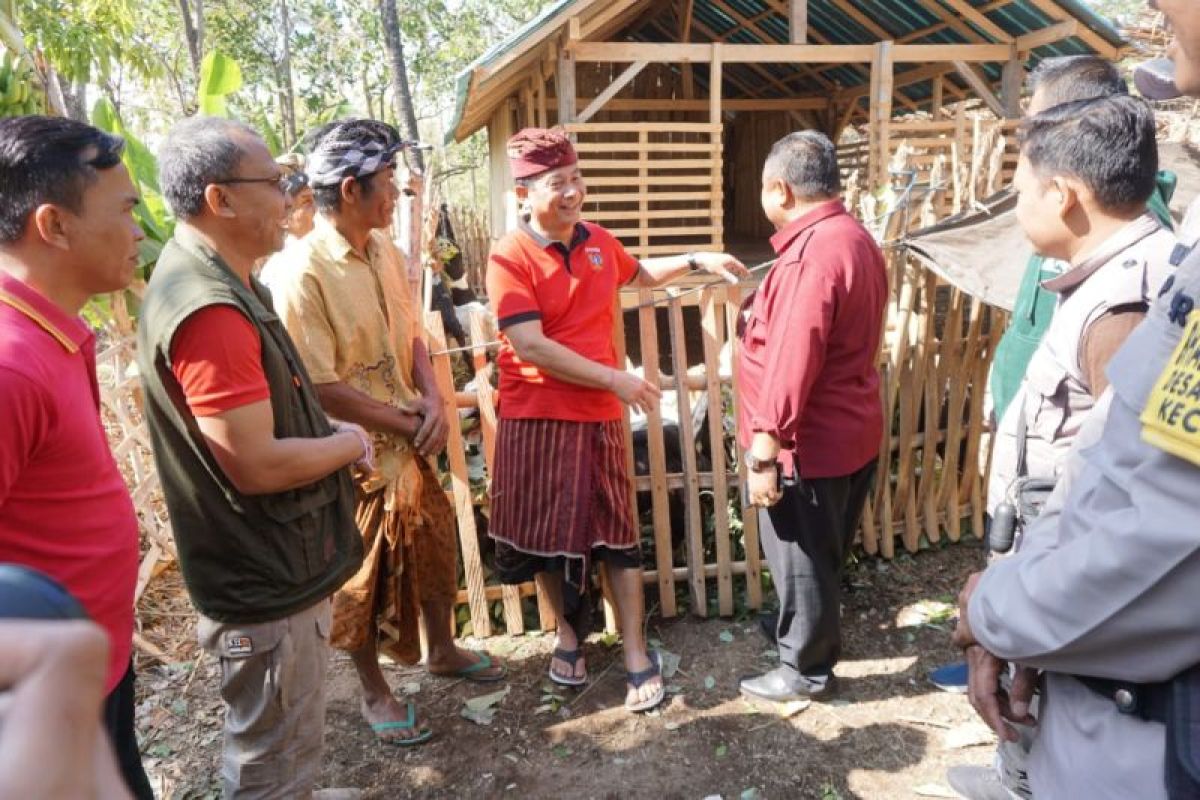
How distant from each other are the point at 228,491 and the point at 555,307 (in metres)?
1.40

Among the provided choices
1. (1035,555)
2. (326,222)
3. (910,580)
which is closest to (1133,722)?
(1035,555)

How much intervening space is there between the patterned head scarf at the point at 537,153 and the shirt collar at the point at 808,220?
0.86 meters

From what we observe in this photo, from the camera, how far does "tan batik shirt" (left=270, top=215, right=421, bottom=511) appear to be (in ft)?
8.05

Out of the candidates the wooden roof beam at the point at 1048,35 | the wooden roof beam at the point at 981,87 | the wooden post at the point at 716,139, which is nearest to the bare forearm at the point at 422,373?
the wooden post at the point at 716,139

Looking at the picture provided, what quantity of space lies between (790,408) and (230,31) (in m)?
23.6

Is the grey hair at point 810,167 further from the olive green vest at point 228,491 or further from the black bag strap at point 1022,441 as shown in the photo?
the olive green vest at point 228,491

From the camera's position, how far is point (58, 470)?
64.2 inches

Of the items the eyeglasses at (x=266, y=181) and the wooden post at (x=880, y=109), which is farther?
the wooden post at (x=880, y=109)

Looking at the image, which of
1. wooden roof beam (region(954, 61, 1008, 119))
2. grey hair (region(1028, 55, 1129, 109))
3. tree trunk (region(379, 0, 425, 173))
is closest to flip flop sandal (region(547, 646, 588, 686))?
grey hair (region(1028, 55, 1129, 109))

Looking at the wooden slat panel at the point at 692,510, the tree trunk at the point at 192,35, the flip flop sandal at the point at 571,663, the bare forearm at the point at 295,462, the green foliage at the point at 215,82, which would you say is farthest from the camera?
the tree trunk at the point at 192,35

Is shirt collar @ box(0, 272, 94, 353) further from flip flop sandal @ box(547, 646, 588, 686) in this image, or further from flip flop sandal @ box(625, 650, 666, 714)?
flip flop sandal @ box(625, 650, 666, 714)

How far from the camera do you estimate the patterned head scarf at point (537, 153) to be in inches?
111

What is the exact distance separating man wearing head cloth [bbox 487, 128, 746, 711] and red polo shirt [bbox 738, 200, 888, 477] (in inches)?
19.0

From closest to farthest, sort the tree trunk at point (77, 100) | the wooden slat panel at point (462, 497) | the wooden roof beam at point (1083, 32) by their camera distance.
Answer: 1. the wooden slat panel at point (462, 497)
2. the wooden roof beam at point (1083, 32)
3. the tree trunk at point (77, 100)
